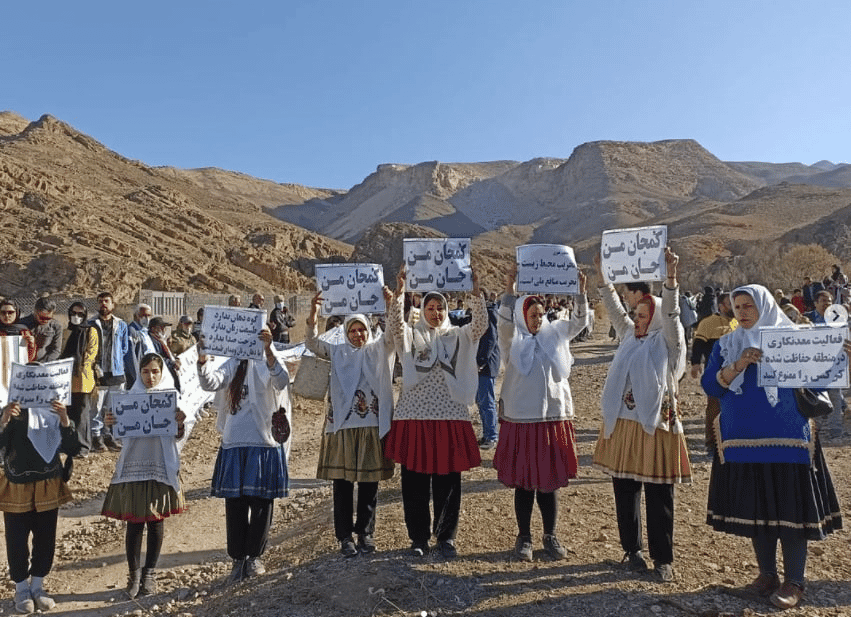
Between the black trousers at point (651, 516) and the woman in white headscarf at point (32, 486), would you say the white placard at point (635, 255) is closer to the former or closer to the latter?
the black trousers at point (651, 516)

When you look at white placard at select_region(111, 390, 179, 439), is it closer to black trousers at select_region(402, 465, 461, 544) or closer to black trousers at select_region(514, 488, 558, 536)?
black trousers at select_region(402, 465, 461, 544)

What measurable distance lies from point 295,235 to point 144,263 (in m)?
16.1

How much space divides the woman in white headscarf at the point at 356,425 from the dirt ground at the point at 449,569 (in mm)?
272

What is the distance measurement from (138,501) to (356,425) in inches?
58.6

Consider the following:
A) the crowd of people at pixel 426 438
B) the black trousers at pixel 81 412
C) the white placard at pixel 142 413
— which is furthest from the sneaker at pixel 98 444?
the white placard at pixel 142 413

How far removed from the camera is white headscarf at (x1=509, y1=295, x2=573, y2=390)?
14.0ft

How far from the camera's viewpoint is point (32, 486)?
4250mm

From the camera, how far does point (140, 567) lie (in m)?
4.64

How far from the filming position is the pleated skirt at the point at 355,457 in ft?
14.0

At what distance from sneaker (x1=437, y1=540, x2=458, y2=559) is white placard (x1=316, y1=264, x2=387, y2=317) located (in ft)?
5.19

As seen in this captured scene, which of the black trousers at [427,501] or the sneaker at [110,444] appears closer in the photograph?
the black trousers at [427,501]

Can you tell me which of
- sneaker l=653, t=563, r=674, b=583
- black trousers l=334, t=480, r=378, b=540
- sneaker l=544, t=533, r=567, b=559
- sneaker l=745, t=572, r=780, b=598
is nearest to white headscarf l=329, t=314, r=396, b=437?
black trousers l=334, t=480, r=378, b=540

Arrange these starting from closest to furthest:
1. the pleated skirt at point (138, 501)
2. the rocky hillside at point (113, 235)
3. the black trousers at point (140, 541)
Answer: the pleated skirt at point (138, 501), the black trousers at point (140, 541), the rocky hillside at point (113, 235)

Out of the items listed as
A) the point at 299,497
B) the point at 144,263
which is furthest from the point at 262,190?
the point at 299,497
